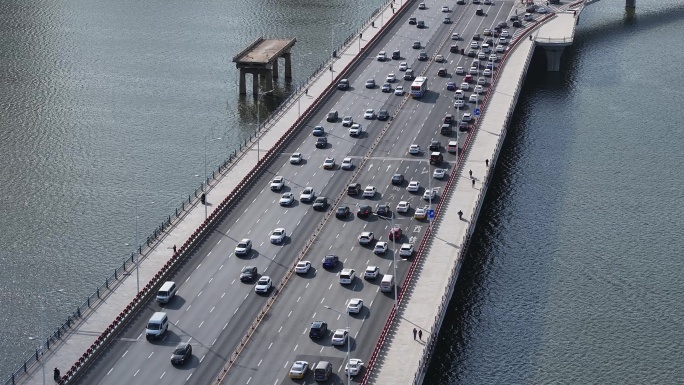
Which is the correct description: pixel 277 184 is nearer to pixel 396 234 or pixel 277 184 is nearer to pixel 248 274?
pixel 396 234

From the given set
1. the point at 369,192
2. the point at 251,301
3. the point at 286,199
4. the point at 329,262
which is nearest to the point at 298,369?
the point at 251,301

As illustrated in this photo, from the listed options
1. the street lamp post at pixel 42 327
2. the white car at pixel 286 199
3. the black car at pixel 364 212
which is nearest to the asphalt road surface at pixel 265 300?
the black car at pixel 364 212

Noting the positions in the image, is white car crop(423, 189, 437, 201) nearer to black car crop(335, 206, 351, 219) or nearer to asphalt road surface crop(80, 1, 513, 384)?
asphalt road surface crop(80, 1, 513, 384)

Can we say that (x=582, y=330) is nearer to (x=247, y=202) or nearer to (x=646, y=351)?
(x=646, y=351)

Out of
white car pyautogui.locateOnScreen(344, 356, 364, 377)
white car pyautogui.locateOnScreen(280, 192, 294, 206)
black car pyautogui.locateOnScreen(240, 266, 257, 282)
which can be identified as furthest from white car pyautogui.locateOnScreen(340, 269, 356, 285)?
white car pyautogui.locateOnScreen(280, 192, 294, 206)

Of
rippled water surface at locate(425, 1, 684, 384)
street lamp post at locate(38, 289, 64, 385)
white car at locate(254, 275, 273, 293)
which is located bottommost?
rippled water surface at locate(425, 1, 684, 384)

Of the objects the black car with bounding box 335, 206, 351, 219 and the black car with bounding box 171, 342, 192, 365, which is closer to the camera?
the black car with bounding box 171, 342, 192, 365

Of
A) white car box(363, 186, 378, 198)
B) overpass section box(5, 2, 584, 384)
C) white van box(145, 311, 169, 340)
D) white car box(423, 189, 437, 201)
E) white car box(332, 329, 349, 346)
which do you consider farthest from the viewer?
white car box(363, 186, 378, 198)
